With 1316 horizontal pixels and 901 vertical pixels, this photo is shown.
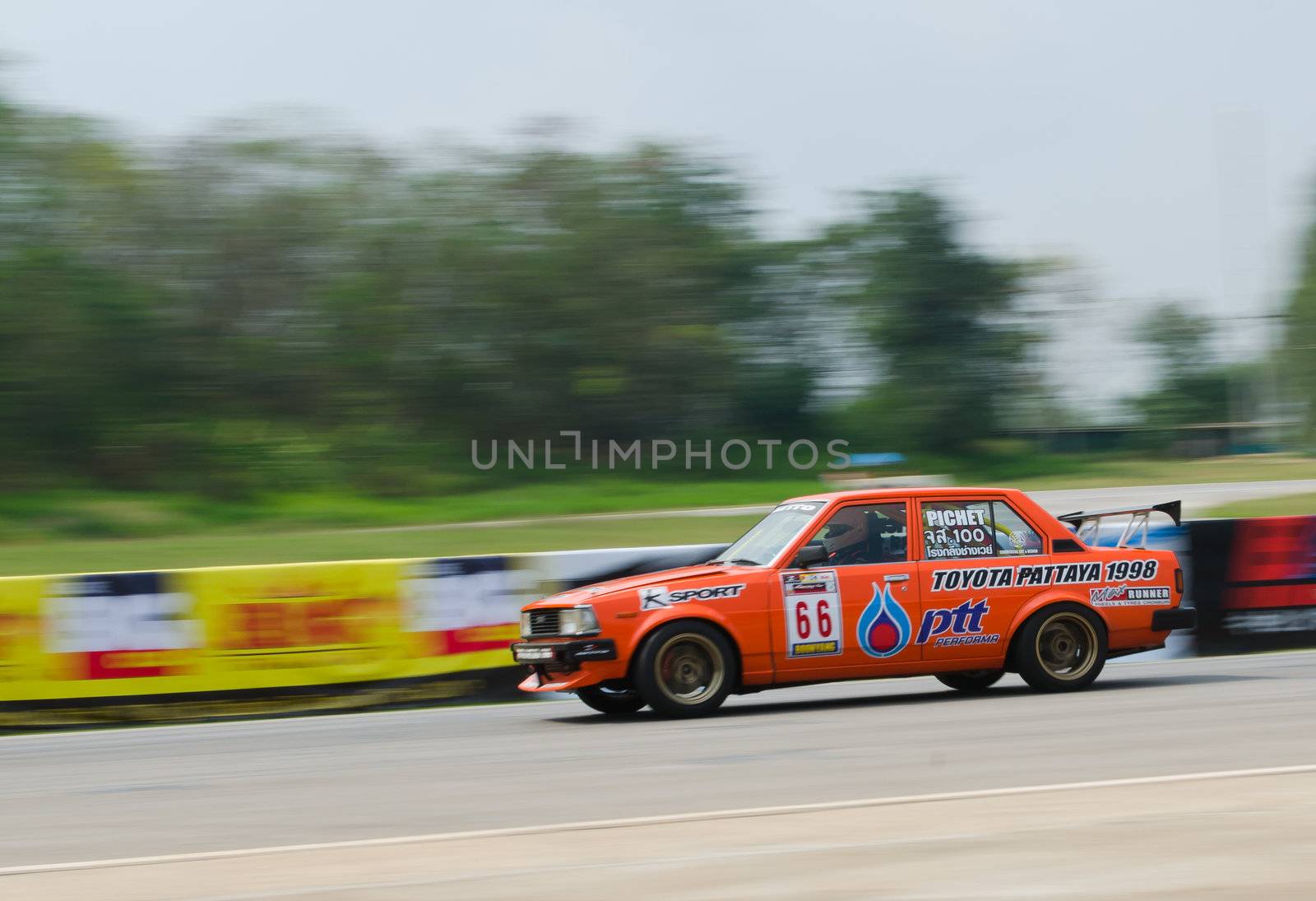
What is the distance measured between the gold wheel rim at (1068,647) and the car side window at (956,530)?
0.73 m

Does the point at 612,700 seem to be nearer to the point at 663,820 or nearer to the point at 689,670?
the point at 689,670

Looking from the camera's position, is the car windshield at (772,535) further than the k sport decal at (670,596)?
Yes

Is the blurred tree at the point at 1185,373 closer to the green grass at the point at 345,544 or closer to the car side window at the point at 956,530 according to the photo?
the green grass at the point at 345,544

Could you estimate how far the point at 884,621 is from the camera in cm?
1039

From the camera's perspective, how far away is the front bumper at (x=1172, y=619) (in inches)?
436

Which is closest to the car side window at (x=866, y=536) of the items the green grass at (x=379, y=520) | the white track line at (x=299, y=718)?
the white track line at (x=299, y=718)

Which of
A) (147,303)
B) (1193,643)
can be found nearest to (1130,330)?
(147,303)

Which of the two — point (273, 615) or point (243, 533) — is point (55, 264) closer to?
point (243, 533)

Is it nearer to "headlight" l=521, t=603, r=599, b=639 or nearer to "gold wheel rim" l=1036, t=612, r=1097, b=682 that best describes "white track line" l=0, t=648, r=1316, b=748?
"gold wheel rim" l=1036, t=612, r=1097, b=682

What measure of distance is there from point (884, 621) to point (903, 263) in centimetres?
4877

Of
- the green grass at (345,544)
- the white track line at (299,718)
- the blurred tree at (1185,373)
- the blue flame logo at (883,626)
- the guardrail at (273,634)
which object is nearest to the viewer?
the blue flame logo at (883,626)

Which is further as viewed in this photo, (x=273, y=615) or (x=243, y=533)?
(x=243, y=533)

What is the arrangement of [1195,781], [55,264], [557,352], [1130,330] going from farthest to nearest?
[1130,330]
[557,352]
[55,264]
[1195,781]

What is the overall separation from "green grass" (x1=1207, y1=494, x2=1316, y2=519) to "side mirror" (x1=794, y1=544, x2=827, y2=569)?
21.8 meters
